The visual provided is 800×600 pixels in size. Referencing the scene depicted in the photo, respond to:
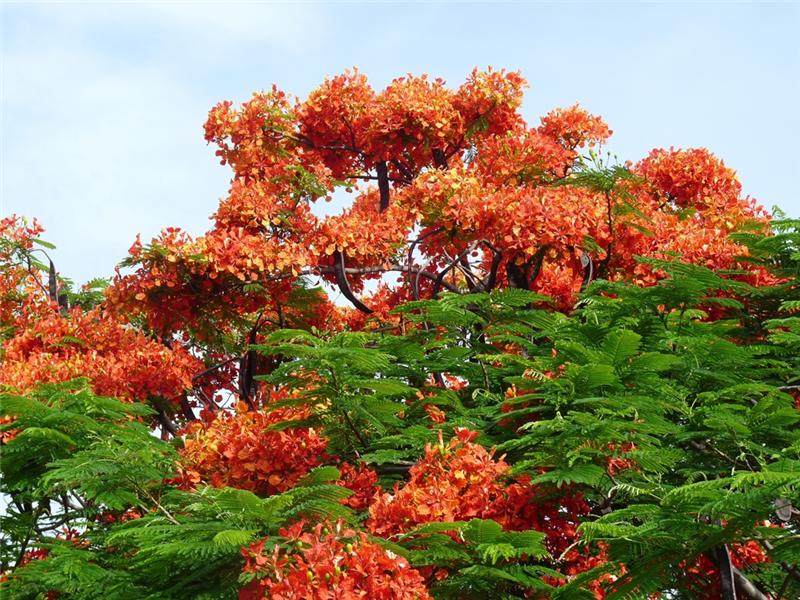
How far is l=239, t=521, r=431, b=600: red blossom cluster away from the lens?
480cm

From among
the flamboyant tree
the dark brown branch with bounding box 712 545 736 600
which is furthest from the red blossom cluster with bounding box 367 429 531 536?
the dark brown branch with bounding box 712 545 736 600

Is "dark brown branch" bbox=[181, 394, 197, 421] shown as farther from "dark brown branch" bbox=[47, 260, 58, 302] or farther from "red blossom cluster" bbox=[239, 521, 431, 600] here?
"red blossom cluster" bbox=[239, 521, 431, 600]

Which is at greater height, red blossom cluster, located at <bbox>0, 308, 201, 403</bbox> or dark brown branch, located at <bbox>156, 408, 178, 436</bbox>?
red blossom cluster, located at <bbox>0, 308, 201, 403</bbox>

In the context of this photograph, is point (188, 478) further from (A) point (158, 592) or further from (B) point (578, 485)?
(B) point (578, 485)

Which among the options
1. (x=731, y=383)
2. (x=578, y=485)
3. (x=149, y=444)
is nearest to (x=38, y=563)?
(x=149, y=444)

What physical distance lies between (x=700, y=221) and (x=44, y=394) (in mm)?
6284

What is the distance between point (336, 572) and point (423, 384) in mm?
2901

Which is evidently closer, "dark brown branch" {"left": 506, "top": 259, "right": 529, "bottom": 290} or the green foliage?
the green foliage

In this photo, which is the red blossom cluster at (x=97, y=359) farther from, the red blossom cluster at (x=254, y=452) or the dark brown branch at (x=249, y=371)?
the red blossom cluster at (x=254, y=452)

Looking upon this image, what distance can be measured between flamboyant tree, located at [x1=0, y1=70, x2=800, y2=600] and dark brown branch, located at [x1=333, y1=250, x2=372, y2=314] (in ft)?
0.31

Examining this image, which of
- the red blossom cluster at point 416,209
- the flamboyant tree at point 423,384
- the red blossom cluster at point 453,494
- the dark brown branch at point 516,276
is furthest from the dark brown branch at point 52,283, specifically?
the red blossom cluster at point 453,494

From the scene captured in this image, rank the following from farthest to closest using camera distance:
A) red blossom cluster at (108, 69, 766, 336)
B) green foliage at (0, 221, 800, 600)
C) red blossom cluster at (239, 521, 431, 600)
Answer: red blossom cluster at (108, 69, 766, 336) → green foliage at (0, 221, 800, 600) → red blossom cluster at (239, 521, 431, 600)

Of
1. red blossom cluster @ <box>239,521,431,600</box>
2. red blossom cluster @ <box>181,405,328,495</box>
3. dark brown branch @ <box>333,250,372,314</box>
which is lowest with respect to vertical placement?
red blossom cluster @ <box>239,521,431,600</box>

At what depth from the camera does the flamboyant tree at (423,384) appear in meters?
5.39
